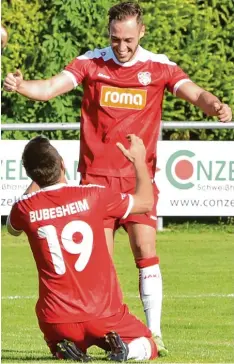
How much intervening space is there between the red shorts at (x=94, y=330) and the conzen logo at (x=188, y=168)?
10107mm

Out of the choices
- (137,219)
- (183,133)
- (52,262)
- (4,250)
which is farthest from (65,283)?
(183,133)

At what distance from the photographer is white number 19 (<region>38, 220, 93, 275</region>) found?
7.74 m

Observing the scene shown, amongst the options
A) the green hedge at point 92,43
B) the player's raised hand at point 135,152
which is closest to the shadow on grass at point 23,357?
the player's raised hand at point 135,152

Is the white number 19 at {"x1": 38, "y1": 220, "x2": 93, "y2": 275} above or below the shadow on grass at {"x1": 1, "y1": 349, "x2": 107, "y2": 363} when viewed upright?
above

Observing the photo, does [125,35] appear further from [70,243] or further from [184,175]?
[184,175]

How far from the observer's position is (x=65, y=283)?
7812 mm

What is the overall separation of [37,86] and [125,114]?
69 centimetres

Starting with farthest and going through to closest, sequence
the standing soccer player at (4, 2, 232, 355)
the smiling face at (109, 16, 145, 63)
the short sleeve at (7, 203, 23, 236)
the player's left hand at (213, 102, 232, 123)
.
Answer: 1. the standing soccer player at (4, 2, 232, 355)
2. the smiling face at (109, 16, 145, 63)
3. the player's left hand at (213, 102, 232, 123)
4. the short sleeve at (7, 203, 23, 236)

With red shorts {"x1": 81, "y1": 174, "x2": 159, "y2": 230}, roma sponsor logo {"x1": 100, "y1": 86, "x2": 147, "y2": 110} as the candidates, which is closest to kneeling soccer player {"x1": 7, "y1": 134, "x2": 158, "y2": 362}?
red shorts {"x1": 81, "y1": 174, "x2": 159, "y2": 230}

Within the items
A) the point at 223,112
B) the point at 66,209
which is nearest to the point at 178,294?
the point at 223,112

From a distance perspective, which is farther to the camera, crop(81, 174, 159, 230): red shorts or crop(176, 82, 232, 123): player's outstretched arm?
crop(81, 174, 159, 230): red shorts

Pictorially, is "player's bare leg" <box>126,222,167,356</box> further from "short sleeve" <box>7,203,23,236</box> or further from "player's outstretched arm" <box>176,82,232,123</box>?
"short sleeve" <box>7,203,23,236</box>

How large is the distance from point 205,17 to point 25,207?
45.8 feet

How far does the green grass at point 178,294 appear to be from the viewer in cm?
912
